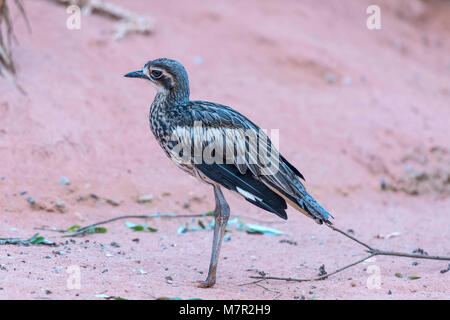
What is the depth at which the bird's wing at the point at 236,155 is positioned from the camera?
16.5 feet

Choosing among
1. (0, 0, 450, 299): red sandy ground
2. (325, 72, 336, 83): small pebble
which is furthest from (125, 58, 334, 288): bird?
(325, 72, 336, 83): small pebble

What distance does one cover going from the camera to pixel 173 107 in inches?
213

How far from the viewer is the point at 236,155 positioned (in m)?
5.11

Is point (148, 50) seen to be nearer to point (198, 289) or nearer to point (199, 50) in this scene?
point (199, 50)

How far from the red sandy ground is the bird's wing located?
2.34 ft

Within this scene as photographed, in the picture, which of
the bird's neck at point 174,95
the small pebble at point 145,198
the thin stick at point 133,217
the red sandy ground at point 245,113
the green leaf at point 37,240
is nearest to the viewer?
the red sandy ground at point 245,113

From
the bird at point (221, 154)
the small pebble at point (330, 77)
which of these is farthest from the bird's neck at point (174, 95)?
the small pebble at point (330, 77)

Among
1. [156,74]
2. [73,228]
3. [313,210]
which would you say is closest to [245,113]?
[73,228]

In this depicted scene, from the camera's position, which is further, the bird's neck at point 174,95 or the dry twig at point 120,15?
the dry twig at point 120,15

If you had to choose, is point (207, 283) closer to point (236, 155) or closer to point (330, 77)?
point (236, 155)

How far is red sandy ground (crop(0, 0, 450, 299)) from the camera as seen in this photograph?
5344 millimetres

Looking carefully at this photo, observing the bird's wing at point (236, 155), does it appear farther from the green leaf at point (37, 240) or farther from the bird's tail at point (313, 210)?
the green leaf at point (37, 240)

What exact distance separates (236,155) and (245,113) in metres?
3.78

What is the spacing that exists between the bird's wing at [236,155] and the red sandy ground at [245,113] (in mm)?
714
